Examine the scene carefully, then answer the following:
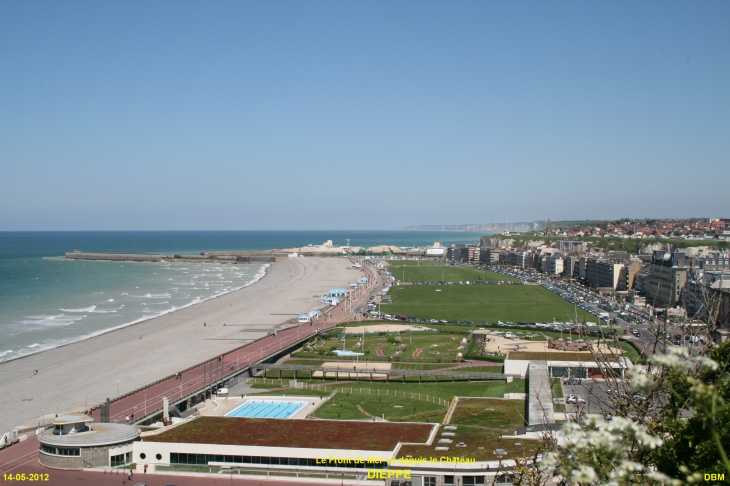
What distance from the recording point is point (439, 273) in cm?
10712

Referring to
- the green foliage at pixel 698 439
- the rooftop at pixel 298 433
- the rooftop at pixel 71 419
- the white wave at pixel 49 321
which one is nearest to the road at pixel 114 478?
the rooftop at pixel 298 433

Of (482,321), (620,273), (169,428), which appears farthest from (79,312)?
(620,273)

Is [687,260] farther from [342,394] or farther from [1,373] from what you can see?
[1,373]

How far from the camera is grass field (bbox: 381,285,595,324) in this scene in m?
59.1

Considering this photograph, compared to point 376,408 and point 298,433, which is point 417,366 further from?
point 298,433

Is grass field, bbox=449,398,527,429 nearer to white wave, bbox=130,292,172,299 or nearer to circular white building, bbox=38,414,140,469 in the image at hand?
circular white building, bbox=38,414,140,469

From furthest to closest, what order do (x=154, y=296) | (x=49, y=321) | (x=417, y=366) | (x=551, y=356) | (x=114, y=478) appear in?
(x=154, y=296), (x=49, y=321), (x=417, y=366), (x=551, y=356), (x=114, y=478)

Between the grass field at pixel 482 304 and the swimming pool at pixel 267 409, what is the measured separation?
28743 mm

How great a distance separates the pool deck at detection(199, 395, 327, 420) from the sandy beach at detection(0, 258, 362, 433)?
4447mm

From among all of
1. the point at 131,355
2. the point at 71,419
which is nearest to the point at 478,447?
the point at 71,419

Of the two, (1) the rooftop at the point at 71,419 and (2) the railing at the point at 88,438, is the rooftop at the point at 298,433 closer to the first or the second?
(2) the railing at the point at 88,438

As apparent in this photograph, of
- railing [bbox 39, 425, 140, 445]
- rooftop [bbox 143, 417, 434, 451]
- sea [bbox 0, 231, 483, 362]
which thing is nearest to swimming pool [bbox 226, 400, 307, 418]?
rooftop [bbox 143, 417, 434, 451]

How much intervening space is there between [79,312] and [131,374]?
1079 inches

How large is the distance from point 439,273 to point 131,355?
232 ft
